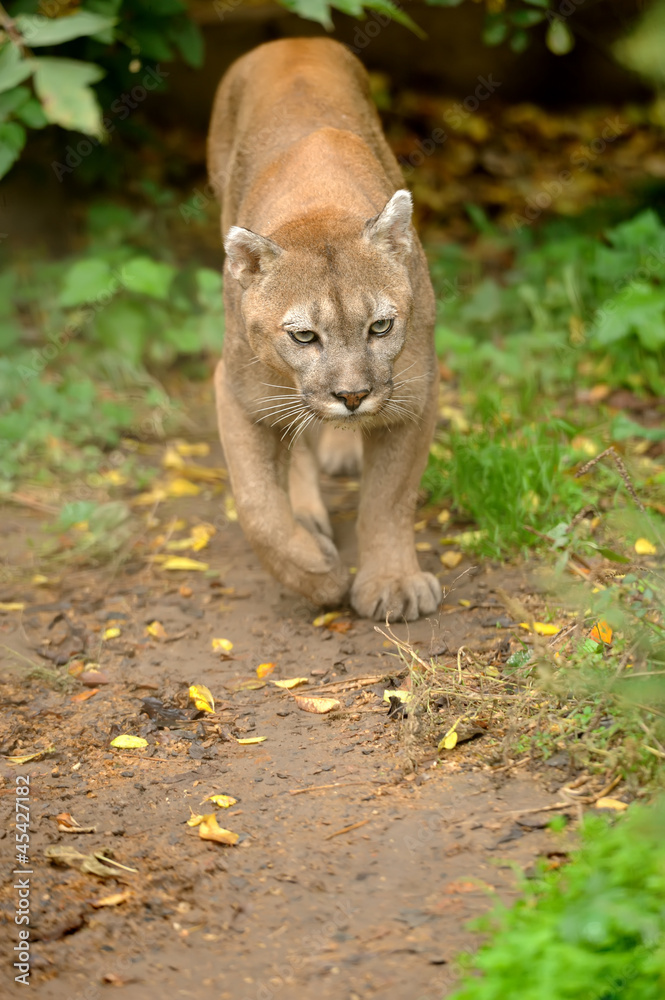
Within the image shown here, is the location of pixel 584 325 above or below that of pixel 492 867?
below

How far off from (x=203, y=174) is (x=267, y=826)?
7151 millimetres

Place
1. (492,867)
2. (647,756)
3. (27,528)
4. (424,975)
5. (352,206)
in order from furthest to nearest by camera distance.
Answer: (27,528) → (352,206) → (647,756) → (492,867) → (424,975)

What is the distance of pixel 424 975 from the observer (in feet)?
8.52

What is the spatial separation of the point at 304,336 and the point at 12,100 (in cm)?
314

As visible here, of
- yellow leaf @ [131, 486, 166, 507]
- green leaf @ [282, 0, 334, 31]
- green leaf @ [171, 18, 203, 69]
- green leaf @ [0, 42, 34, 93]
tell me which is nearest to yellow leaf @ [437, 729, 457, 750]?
yellow leaf @ [131, 486, 166, 507]

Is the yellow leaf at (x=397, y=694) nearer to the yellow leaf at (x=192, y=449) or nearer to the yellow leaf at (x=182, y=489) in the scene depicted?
the yellow leaf at (x=182, y=489)

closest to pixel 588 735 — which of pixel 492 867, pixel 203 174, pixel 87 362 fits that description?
pixel 492 867

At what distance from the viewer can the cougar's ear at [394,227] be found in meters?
4.10

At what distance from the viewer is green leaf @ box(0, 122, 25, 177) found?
6145mm

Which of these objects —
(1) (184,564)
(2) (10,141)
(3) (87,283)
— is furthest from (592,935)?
(3) (87,283)

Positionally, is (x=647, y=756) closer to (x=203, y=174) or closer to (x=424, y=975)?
(x=424, y=975)

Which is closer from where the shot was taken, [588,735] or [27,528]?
[588,735]

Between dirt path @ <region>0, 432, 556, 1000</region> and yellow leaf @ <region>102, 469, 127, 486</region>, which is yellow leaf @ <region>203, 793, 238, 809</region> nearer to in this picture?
dirt path @ <region>0, 432, 556, 1000</region>

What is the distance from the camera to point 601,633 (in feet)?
12.3
